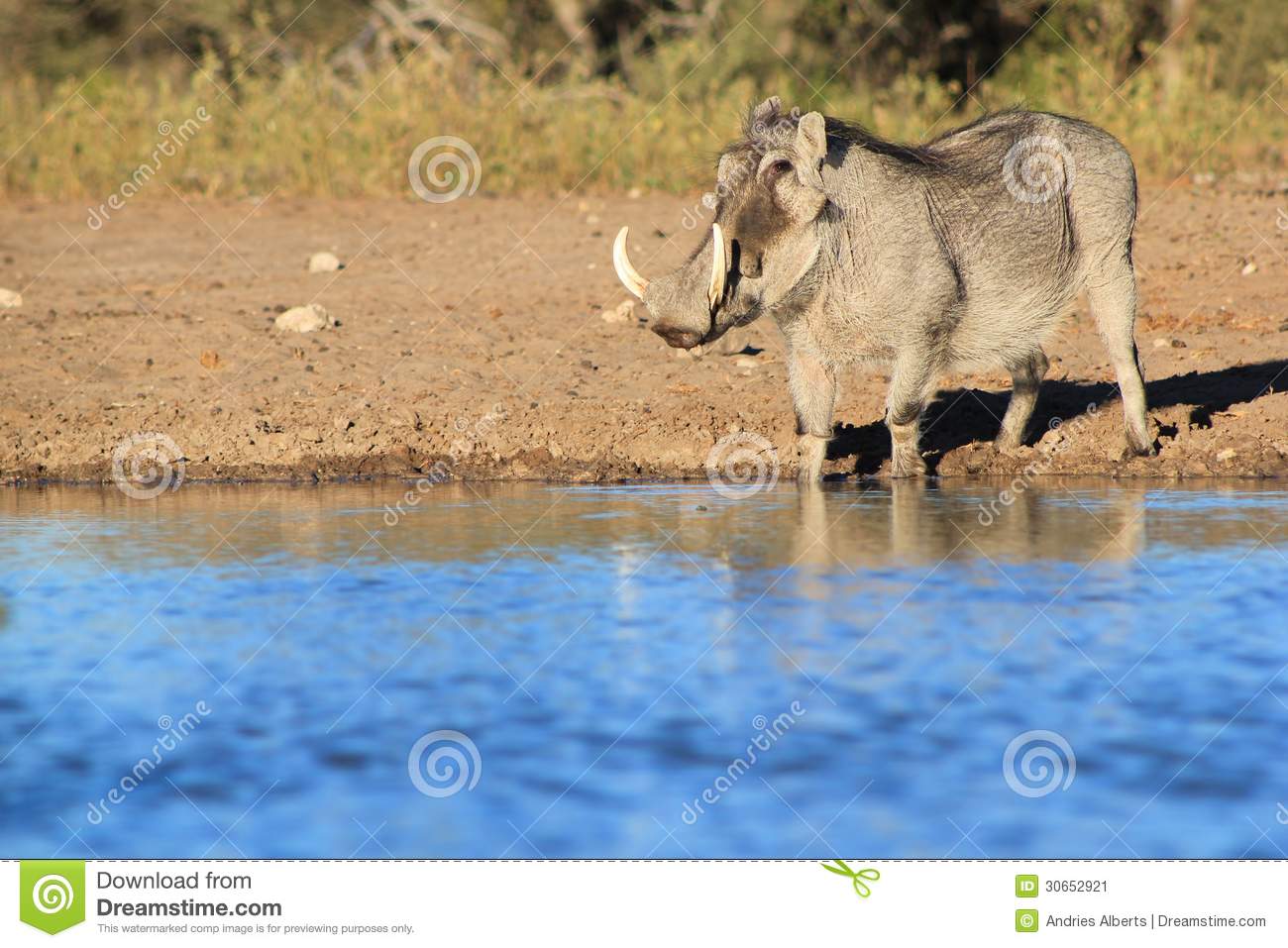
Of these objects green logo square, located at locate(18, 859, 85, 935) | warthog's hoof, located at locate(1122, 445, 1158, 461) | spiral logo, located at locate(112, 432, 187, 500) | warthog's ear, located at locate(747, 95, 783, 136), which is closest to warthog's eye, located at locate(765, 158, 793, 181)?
warthog's ear, located at locate(747, 95, 783, 136)

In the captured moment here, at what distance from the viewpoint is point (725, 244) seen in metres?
6.34

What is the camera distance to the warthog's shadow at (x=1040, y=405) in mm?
7684

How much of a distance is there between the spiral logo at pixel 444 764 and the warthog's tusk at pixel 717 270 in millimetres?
2678

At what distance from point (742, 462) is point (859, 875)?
4.53 meters

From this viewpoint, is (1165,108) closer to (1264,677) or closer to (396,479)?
(396,479)

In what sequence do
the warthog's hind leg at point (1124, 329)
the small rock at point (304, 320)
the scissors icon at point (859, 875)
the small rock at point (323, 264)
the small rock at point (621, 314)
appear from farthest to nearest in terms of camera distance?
the small rock at point (323, 264), the small rock at point (621, 314), the small rock at point (304, 320), the warthog's hind leg at point (1124, 329), the scissors icon at point (859, 875)

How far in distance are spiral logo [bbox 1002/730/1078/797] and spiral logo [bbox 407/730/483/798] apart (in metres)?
1.11

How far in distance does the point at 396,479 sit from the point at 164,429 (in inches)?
45.5

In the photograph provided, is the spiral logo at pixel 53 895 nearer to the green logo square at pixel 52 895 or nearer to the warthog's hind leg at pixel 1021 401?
the green logo square at pixel 52 895

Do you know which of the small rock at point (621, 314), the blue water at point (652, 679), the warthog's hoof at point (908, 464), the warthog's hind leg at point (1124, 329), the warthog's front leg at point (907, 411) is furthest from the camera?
the small rock at point (621, 314)

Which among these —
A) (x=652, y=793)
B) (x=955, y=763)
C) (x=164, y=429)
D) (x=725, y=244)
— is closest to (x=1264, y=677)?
(x=955, y=763)

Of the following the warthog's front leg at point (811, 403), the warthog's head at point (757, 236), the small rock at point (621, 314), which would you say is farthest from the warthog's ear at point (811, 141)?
the small rock at point (621, 314)

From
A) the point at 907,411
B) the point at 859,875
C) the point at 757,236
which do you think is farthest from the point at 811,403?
the point at 859,875

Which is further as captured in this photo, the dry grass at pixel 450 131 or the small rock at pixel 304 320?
the dry grass at pixel 450 131
